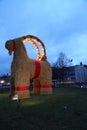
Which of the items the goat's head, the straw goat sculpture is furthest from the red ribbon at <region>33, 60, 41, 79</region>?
the goat's head

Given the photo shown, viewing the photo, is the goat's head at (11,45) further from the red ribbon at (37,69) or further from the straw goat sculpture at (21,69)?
the red ribbon at (37,69)

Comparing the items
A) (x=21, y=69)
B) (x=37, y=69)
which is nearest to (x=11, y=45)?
(x=21, y=69)

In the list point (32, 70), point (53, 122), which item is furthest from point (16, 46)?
point (53, 122)

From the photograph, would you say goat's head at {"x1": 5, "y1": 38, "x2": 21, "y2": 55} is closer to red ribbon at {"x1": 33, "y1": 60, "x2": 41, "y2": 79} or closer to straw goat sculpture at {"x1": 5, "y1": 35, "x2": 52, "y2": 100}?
straw goat sculpture at {"x1": 5, "y1": 35, "x2": 52, "y2": 100}

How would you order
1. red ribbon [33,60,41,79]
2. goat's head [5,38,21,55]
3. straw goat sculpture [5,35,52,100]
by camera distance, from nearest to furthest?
straw goat sculpture [5,35,52,100] < goat's head [5,38,21,55] < red ribbon [33,60,41,79]

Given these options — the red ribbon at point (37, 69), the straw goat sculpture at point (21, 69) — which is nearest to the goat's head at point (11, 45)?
the straw goat sculpture at point (21, 69)

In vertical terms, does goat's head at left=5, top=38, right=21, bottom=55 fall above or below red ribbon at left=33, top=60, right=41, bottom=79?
above

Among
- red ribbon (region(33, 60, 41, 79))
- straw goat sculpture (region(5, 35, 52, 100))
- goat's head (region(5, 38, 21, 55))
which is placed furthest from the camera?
red ribbon (region(33, 60, 41, 79))

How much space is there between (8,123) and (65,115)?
2972 mm

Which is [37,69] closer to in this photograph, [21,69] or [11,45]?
[21,69]

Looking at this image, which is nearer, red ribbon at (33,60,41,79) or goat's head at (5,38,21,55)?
goat's head at (5,38,21,55)

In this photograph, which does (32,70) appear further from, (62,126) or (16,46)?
(62,126)

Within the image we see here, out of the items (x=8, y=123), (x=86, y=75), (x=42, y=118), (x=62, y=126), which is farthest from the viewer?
(x=86, y=75)

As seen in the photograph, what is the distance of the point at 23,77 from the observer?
87.4 feet
